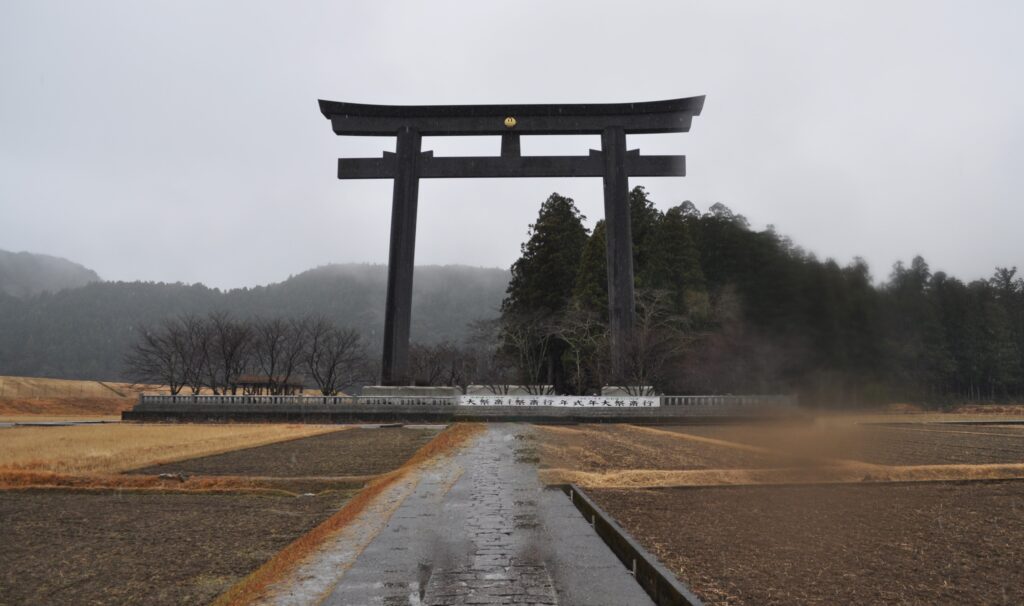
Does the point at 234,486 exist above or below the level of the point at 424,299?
below

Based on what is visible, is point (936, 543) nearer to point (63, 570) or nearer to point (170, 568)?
point (170, 568)

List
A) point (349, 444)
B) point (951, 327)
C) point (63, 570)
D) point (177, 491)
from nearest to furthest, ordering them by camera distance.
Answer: point (63, 570) → point (951, 327) → point (177, 491) → point (349, 444)

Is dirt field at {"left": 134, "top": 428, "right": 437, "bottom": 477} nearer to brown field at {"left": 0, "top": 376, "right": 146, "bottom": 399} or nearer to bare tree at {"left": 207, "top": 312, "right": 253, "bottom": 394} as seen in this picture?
bare tree at {"left": 207, "top": 312, "right": 253, "bottom": 394}

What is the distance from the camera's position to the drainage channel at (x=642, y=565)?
12.9 feet

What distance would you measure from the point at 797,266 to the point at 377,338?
407ft

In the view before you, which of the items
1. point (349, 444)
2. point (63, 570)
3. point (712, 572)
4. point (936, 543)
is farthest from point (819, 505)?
point (349, 444)

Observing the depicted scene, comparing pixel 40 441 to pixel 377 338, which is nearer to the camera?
pixel 40 441

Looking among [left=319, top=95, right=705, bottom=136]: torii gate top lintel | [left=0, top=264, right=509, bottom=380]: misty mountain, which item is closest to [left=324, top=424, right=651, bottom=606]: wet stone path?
[left=319, top=95, right=705, bottom=136]: torii gate top lintel

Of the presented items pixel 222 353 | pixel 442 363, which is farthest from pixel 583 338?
pixel 442 363

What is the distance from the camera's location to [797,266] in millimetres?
4441

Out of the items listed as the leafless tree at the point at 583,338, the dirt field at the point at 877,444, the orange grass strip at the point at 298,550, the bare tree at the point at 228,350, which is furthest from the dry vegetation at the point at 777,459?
the bare tree at the point at 228,350

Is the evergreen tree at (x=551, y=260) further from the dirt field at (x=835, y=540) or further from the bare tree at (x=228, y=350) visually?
the dirt field at (x=835, y=540)

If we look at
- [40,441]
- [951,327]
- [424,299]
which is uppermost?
[424,299]

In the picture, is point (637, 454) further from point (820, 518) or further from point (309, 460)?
point (309, 460)
